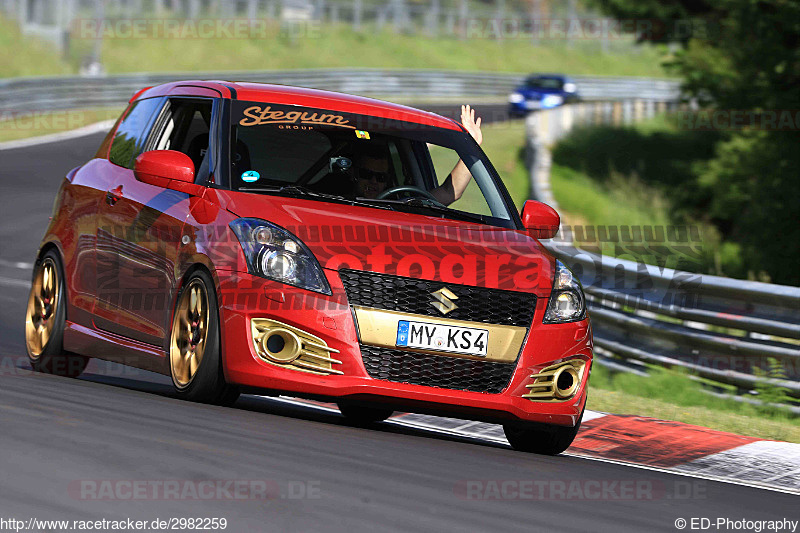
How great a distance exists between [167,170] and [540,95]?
1588 inches

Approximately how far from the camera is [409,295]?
22.2 feet

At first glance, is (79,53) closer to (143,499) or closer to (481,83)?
(481,83)

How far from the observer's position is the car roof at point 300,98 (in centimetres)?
809

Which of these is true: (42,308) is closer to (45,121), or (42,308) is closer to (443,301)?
(443,301)

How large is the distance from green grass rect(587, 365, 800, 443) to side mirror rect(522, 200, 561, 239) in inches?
69.8

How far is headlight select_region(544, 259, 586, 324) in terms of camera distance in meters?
7.20

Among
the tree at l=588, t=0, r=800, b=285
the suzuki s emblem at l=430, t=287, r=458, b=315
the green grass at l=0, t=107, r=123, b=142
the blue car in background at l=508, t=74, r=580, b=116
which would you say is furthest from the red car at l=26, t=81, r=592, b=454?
the blue car in background at l=508, t=74, r=580, b=116

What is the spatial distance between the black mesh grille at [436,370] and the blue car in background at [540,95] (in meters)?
39.4

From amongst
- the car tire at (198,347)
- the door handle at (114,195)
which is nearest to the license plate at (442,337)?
the car tire at (198,347)

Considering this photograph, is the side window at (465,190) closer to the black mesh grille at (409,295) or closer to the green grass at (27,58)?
the black mesh grille at (409,295)

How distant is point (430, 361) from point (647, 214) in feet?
67.5

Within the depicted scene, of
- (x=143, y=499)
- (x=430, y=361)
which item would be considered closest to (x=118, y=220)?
(x=430, y=361)

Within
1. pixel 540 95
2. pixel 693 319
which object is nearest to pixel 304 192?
pixel 693 319

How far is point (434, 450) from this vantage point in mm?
6637
